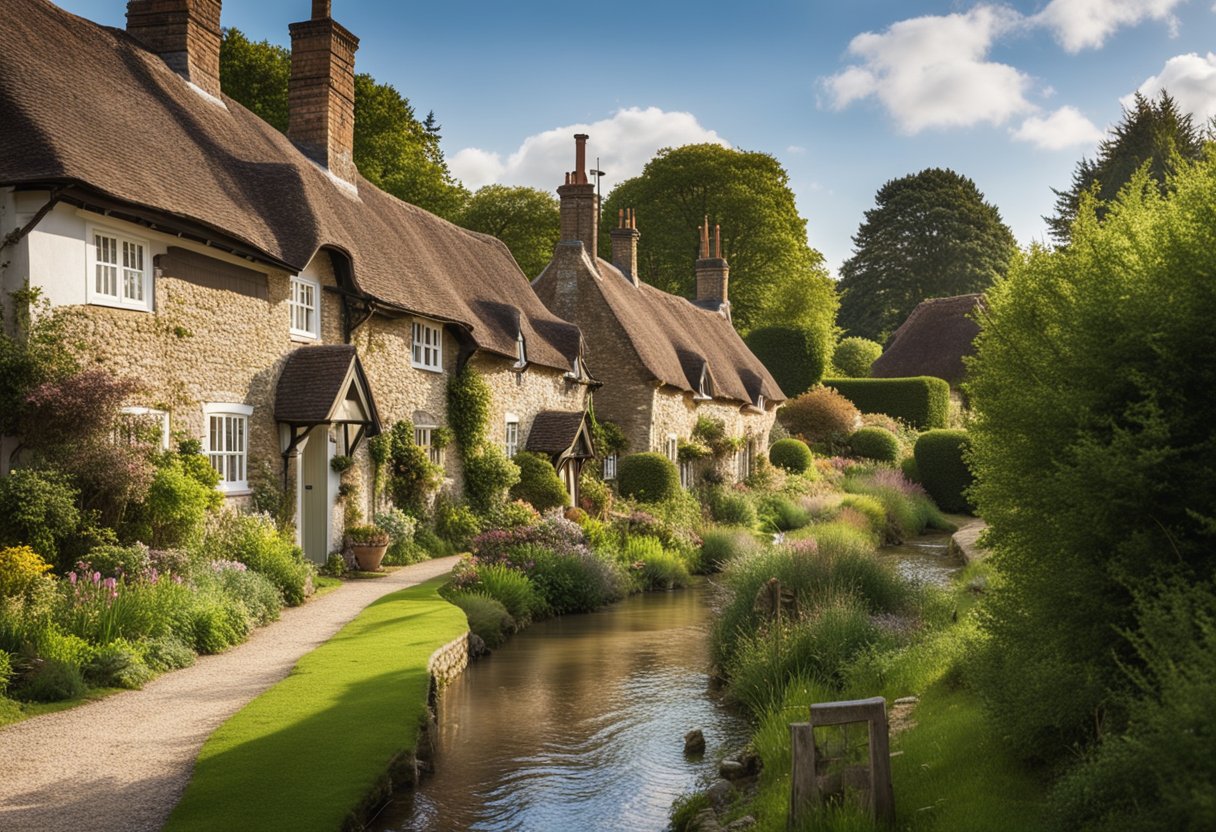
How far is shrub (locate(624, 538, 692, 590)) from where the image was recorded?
20.0 m

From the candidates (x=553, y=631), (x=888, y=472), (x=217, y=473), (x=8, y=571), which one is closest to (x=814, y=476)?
(x=888, y=472)

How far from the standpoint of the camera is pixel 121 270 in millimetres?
12664

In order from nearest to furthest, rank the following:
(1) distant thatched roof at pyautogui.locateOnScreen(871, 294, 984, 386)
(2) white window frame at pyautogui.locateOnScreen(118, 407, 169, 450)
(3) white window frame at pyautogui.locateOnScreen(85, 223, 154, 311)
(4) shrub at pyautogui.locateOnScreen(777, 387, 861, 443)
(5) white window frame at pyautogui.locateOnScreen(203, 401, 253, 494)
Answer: (3) white window frame at pyautogui.locateOnScreen(85, 223, 154, 311)
(2) white window frame at pyautogui.locateOnScreen(118, 407, 169, 450)
(5) white window frame at pyautogui.locateOnScreen(203, 401, 253, 494)
(4) shrub at pyautogui.locateOnScreen(777, 387, 861, 443)
(1) distant thatched roof at pyautogui.locateOnScreen(871, 294, 984, 386)

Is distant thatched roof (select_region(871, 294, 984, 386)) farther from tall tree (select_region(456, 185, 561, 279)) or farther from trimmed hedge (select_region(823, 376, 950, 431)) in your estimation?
tall tree (select_region(456, 185, 561, 279))

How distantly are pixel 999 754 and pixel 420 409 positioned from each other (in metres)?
15.5

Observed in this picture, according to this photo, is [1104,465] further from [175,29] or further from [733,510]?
[733,510]

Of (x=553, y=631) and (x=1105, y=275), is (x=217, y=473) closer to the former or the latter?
(x=553, y=631)

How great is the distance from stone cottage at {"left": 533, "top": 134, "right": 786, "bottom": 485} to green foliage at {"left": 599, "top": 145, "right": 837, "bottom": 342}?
12312 mm

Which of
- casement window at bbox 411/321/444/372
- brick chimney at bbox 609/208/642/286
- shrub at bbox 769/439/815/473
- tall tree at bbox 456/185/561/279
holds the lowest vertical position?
shrub at bbox 769/439/815/473

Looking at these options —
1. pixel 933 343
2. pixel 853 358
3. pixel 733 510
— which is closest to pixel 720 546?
pixel 733 510

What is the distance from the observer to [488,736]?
396 inches

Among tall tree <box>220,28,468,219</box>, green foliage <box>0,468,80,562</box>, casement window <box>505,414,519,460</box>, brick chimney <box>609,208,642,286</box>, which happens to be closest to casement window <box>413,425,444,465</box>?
casement window <box>505,414,519,460</box>

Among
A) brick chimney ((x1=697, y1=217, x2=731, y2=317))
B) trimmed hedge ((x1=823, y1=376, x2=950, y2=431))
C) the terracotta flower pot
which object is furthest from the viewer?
brick chimney ((x1=697, y1=217, x2=731, y2=317))

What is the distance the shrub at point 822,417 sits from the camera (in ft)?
133
